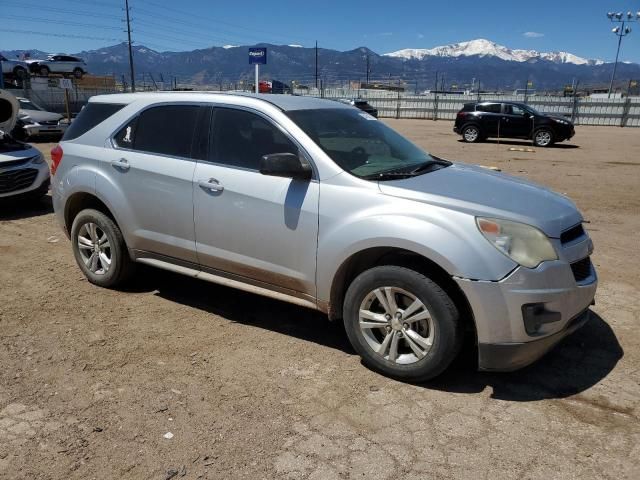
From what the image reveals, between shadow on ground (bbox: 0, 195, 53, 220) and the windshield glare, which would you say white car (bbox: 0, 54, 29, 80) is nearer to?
shadow on ground (bbox: 0, 195, 53, 220)

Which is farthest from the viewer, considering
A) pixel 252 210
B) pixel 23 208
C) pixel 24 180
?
pixel 23 208

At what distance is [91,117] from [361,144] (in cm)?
257

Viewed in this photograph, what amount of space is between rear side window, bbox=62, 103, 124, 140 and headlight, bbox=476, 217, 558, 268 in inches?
133

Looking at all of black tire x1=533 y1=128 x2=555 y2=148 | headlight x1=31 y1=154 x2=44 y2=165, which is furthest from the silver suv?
black tire x1=533 y1=128 x2=555 y2=148

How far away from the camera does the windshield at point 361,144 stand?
377 centimetres

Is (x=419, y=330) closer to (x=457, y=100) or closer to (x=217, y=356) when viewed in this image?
(x=217, y=356)

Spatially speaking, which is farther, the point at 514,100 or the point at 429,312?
the point at 514,100

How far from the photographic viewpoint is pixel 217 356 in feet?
12.4

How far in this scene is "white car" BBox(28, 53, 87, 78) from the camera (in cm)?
4097

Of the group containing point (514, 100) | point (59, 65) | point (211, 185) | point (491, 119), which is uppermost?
point (59, 65)

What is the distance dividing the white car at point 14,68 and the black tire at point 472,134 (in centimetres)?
2974

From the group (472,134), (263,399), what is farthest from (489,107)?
(263,399)

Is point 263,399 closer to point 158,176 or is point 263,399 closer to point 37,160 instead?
point 158,176

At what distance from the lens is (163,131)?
4.45 meters
